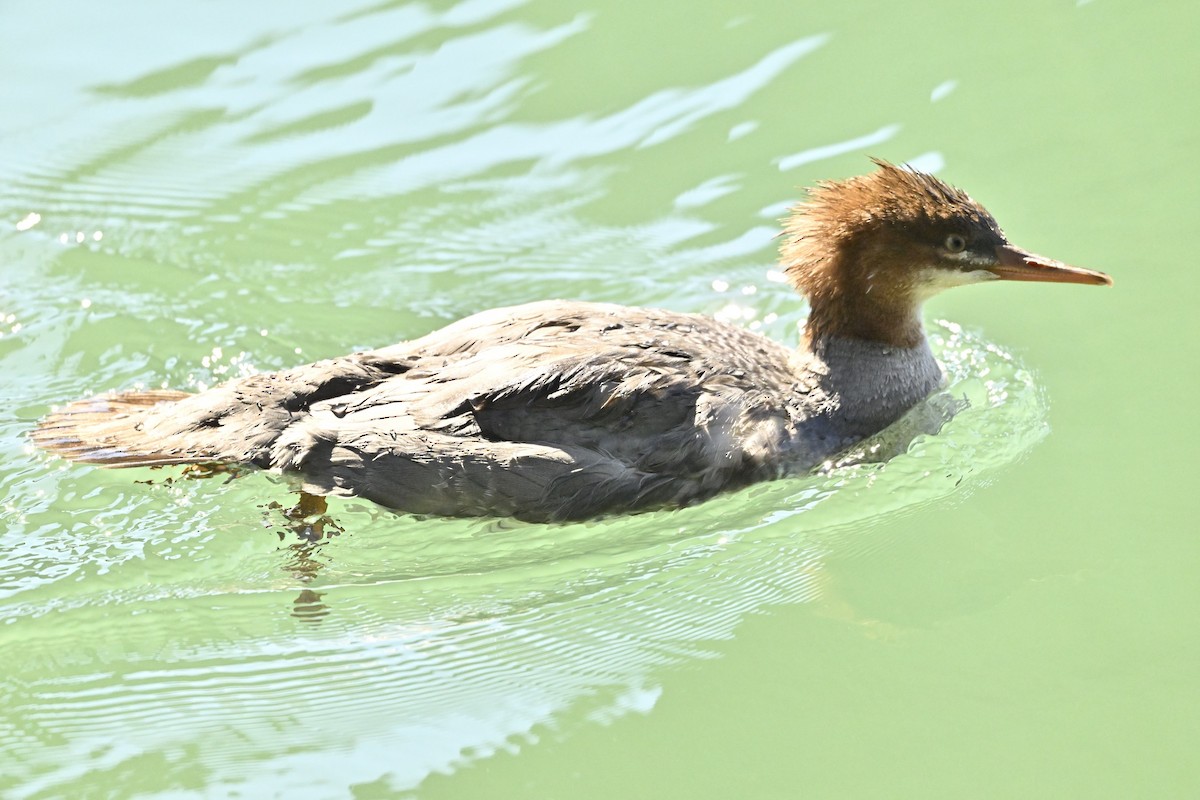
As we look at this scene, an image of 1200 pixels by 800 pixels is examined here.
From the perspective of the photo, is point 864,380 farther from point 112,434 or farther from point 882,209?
point 112,434

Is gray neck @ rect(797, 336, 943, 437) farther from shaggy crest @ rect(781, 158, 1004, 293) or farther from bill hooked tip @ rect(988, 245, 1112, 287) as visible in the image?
bill hooked tip @ rect(988, 245, 1112, 287)

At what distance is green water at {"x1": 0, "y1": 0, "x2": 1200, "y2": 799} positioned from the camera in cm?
443

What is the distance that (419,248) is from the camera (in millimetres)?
7355

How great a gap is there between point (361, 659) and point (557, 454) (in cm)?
108

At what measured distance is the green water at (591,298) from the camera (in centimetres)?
443

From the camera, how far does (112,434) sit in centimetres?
550

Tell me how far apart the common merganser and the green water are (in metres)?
0.22

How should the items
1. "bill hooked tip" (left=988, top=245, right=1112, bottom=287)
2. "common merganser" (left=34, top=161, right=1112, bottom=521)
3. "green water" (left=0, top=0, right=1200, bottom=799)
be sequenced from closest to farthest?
"green water" (left=0, top=0, right=1200, bottom=799) < "common merganser" (left=34, top=161, right=1112, bottom=521) < "bill hooked tip" (left=988, top=245, right=1112, bottom=287)

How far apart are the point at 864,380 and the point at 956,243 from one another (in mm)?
721

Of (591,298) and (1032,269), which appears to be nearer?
(1032,269)

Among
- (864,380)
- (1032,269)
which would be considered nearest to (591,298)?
(864,380)

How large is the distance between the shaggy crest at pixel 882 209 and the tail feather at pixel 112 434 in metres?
2.83

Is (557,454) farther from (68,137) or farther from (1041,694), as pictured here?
(68,137)

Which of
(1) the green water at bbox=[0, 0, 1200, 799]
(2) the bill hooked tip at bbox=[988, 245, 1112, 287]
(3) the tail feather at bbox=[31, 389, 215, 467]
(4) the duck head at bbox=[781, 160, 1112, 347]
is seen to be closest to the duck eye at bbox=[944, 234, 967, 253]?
(4) the duck head at bbox=[781, 160, 1112, 347]
